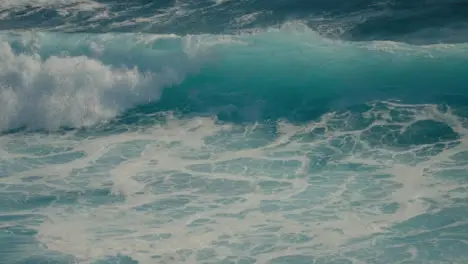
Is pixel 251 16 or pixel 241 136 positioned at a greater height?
pixel 251 16

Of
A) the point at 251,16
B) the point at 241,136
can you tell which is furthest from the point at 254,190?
the point at 251,16

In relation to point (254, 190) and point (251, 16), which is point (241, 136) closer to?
point (254, 190)

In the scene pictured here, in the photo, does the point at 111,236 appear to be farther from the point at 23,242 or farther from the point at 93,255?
the point at 23,242

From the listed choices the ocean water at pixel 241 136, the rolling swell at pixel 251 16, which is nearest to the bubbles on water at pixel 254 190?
the ocean water at pixel 241 136

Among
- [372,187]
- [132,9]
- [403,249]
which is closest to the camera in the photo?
[403,249]

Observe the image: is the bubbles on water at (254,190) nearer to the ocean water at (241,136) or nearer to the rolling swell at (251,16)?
the ocean water at (241,136)

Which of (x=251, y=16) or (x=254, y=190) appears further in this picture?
(x=251, y=16)

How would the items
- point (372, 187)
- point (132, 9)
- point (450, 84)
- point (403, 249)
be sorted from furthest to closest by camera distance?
point (450, 84)
point (132, 9)
point (372, 187)
point (403, 249)

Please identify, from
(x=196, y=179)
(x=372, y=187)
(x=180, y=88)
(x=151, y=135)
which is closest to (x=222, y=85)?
(x=180, y=88)
